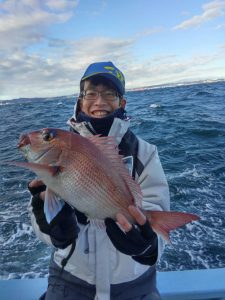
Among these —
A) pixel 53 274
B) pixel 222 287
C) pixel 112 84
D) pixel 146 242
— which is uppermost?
Answer: pixel 112 84

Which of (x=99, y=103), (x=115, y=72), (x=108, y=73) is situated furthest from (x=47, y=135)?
(x=115, y=72)

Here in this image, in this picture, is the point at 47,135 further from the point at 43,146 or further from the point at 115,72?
the point at 115,72

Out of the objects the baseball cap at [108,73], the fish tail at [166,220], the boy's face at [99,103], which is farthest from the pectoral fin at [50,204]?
the baseball cap at [108,73]

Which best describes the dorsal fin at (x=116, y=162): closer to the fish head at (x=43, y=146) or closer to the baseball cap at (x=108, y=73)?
the fish head at (x=43, y=146)

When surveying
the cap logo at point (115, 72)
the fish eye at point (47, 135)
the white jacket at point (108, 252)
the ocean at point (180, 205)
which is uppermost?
the cap logo at point (115, 72)

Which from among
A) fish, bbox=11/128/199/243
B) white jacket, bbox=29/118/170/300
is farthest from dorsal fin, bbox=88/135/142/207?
white jacket, bbox=29/118/170/300

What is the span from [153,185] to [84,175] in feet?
3.89

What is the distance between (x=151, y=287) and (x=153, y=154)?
1.27m

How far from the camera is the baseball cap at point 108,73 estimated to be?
11.4ft

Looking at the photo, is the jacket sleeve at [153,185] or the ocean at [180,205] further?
the ocean at [180,205]

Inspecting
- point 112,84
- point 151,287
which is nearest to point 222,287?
point 151,287

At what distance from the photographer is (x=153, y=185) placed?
3262 millimetres

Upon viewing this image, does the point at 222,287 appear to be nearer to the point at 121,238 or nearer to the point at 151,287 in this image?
the point at 151,287

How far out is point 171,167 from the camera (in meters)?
10.8
